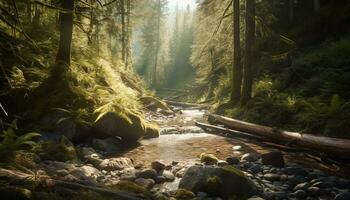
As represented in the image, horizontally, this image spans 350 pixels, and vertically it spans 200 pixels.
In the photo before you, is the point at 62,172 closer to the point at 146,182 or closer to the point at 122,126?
the point at 146,182

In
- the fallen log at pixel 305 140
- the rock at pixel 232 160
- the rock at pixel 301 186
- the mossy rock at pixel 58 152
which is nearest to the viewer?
the rock at pixel 301 186

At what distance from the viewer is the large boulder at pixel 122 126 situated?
1215 cm

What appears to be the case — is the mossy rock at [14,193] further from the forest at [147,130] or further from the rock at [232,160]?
the rock at [232,160]

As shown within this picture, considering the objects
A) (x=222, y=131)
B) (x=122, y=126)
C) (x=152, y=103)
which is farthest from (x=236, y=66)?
(x=122, y=126)

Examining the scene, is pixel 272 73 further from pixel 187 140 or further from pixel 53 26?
pixel 53 26

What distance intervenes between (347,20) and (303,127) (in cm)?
1110

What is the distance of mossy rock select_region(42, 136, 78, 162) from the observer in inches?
359

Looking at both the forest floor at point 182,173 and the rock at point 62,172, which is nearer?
the forest floor at point 182,173

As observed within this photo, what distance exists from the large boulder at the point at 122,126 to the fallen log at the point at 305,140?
4.15 metres

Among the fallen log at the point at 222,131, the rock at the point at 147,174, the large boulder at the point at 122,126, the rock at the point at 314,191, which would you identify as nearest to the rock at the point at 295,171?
the rock at the point at 314,191

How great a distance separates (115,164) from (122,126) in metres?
3.35

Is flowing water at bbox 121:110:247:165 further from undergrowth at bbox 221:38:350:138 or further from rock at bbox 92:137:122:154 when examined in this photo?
undergrowth at bbox 221:38:350:138

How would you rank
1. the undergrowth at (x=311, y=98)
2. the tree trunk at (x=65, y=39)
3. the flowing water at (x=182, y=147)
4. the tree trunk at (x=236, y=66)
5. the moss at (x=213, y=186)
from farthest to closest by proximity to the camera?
the tree trunk at (x=236, y=66)
the tree trunk at (x=65, y=39)
the undergrowth at (x=311, y=98)
the flowing water at (x=182, y=147)
the moss at (x=213, y=186)

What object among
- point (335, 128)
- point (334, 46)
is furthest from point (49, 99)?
point (334, 46)
